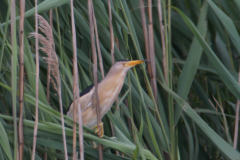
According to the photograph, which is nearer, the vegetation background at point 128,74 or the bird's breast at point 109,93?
the vegetation background at point 128,74

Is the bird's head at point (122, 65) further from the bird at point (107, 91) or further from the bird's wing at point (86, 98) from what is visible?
the bird's wing at point (86, 98)

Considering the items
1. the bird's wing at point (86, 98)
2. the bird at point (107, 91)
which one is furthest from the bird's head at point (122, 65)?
the bird's wing at point (86, 98)

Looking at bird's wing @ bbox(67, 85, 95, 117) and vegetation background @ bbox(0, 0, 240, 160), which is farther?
bird's wing @ bbox(67, 85, 95, 117)

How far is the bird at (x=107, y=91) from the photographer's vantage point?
3.88ft

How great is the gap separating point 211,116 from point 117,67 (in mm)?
725

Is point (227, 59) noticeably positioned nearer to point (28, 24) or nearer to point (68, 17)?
point (68, 17)

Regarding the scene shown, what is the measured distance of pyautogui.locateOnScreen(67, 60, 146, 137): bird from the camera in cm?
118

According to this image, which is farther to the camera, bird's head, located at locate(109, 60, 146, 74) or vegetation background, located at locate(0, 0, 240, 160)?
bird's head, located at locate(109, 60, 146, 74)

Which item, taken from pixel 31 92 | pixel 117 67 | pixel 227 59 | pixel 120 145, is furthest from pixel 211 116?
pixel 31 92

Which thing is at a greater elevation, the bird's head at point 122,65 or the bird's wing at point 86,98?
the bird's head at point 122,65

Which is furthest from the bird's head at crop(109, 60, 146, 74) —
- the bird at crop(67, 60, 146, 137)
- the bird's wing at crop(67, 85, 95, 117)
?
the bird's wing at crop(67, 85, 95, 117)

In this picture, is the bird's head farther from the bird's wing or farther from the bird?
the bird's wing

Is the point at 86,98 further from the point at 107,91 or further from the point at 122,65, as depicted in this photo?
the point at 122,65

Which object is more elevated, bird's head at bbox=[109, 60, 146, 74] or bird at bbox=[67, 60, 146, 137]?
bird's head at bbox=[109, 60, 146, 74]
